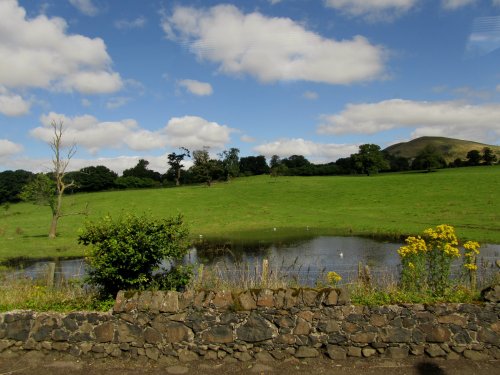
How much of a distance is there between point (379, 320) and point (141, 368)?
5.40 metres

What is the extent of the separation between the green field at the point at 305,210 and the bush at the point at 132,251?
56.5 ft

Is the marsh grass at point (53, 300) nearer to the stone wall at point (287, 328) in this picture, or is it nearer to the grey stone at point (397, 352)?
the stone wall at point (287, 328)

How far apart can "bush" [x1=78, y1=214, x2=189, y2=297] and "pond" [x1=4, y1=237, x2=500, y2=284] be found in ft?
40.8

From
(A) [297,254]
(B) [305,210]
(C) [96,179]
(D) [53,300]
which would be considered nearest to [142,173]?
(C) [96,179]

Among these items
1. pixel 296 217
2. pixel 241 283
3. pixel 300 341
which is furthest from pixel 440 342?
pixel 296 217

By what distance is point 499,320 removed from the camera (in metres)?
9.13

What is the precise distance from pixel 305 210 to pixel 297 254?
24.6 meters

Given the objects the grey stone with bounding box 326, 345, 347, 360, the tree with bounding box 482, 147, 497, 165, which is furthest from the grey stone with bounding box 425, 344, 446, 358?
the tree with bounding box 482, 147, 497, 165

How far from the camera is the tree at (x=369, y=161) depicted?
106 metres

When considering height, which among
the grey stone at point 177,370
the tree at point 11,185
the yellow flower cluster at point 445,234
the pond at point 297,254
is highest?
the tree at point 11,185

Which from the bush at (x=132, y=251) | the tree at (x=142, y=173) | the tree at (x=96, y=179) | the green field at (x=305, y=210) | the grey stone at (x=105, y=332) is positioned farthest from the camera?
the tree at (x=142, y=173)

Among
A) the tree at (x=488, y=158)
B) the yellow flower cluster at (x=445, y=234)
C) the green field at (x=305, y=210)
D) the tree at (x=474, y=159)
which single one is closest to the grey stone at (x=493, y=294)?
the yellow flower cluster at (x=445, y=234)

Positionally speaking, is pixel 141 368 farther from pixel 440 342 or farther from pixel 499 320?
pixel 499 320

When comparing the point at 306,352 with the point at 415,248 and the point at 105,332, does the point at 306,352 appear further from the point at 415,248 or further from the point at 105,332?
the point at 105,332
